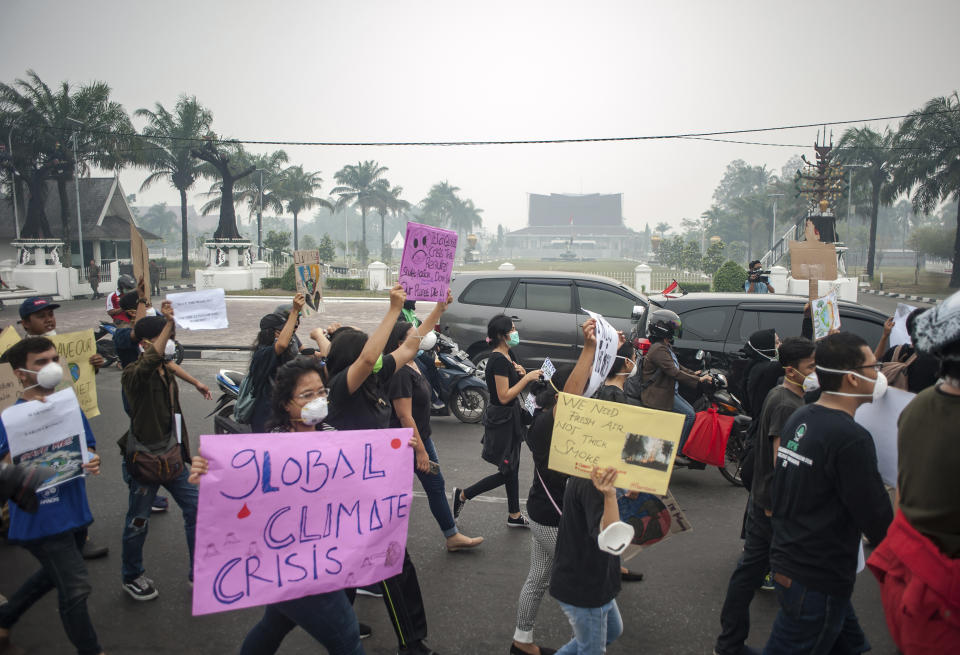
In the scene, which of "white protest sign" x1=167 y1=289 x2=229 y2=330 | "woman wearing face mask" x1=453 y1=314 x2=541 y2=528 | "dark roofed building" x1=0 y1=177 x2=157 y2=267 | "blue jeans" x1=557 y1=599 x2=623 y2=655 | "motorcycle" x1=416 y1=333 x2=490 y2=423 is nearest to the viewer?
"blue jeans" x1=557 y1=599 x2=623 y2=655

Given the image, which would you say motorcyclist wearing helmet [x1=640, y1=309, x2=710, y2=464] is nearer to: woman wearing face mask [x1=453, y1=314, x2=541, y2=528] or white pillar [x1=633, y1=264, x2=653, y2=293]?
woman wearing face mask [x1=453, y1=314, x2=541, y2=528]

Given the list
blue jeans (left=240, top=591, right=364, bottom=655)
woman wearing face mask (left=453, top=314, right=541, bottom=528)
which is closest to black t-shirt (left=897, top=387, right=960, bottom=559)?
blue jeans (left=240, top=591, right=364, bottom=655)

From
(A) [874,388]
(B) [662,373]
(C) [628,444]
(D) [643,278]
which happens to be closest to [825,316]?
(B) [662,373]

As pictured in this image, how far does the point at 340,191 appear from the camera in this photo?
6912 centimetres

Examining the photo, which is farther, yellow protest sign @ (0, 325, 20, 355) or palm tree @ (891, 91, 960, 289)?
palm tree @ (891, 91, 960, 289)

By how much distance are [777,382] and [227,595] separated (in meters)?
3.68

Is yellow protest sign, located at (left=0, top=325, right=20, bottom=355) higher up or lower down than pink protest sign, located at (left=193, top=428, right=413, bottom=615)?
higher up

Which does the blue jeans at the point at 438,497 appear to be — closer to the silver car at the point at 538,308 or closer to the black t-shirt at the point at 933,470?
the black t-shirt at the point at 933,470

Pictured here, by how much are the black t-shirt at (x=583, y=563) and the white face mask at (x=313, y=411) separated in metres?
1.08

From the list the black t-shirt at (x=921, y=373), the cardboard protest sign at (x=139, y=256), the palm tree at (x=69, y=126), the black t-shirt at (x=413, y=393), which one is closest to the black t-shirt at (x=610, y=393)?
the black t-shirt at (x=413, y=393)

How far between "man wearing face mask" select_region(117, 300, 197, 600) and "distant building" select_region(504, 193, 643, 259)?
4197 inches

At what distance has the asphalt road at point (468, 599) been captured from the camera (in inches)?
138

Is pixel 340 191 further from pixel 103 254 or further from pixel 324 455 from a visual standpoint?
pixel 324 455

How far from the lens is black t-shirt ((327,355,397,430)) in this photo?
134 inches
